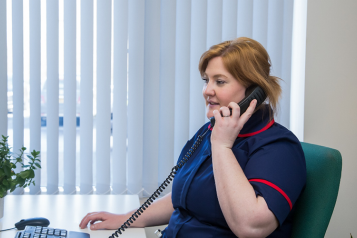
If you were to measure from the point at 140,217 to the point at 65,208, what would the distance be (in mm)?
383

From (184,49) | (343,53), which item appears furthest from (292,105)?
(184,49)

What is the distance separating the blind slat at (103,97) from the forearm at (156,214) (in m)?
0.63

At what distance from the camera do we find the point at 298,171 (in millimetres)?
1050

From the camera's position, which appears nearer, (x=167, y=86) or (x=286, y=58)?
(x=167, y=86)

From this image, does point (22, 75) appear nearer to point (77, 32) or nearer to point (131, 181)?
point (77, 32)

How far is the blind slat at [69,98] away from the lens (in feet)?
6.29

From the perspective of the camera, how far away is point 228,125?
1.11 metres

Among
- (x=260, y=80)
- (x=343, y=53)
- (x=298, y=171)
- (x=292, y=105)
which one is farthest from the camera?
(x=292, y=105)

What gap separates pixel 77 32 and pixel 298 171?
148 cm

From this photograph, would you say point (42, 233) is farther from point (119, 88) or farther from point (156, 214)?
point (119, 88)

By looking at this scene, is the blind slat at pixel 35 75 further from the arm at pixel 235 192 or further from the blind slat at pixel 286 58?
the blind slat at pixel 286 58

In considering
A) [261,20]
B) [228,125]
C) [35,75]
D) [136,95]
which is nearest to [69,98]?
[35,75]

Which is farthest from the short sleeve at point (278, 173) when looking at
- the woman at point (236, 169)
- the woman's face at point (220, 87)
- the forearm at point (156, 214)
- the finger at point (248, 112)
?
the forearm at point (156, 214)

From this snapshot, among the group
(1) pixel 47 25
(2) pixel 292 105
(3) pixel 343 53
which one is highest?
(1) pixel 47 25
